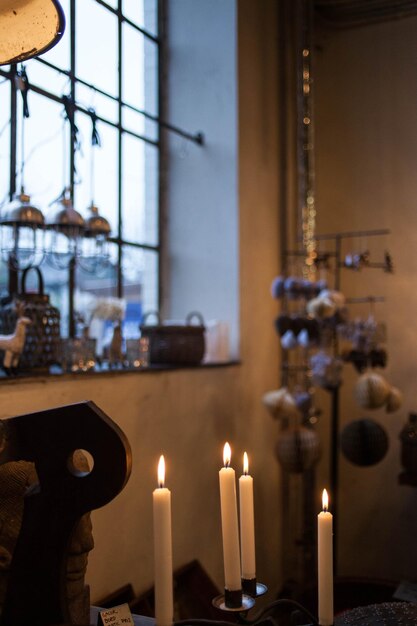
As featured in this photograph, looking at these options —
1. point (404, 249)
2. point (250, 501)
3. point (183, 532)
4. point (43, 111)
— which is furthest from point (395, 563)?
point (43, 111)

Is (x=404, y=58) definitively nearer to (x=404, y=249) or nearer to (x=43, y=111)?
(x=404, y=249)

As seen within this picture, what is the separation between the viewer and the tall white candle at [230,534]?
1.04 m

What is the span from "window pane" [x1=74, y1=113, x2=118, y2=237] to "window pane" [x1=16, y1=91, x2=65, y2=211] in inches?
2.9

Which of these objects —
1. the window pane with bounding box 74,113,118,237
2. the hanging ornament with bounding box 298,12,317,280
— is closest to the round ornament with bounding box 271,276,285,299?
the hanging ornament with bounding box 298,12,317,280

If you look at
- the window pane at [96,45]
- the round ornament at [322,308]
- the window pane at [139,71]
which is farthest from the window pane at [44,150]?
the round ornament at [322,308]

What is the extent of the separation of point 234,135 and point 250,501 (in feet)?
7.50

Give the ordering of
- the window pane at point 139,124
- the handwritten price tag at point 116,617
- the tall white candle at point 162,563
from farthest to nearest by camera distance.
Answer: the window pane at point 139,124
the handwritten price tag at point 116,617
the tall white candle at point 162,563

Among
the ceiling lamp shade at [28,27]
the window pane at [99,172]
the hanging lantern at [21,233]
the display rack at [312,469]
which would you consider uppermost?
the window pane at [99,172]

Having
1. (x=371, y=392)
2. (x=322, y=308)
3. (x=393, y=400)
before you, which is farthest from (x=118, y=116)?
(x=393, y=400)

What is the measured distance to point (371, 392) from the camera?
2734mm

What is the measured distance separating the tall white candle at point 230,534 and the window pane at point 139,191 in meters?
1.96

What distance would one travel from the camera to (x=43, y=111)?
2.43 meters

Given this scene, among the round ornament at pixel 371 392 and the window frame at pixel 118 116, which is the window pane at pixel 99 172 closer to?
the window frame at pixel 118 116

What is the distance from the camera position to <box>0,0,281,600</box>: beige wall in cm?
221
